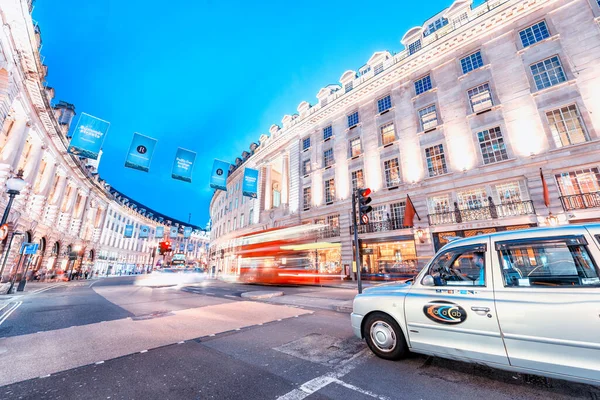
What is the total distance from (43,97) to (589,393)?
33.1 meters

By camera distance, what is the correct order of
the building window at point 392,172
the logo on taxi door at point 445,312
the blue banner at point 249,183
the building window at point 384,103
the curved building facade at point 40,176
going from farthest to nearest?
the blue banner at point 249,183 < the building window at point 384,103 < the building window at point 392,172 < the curved building facade at point 40,176 < the logo on taxi door at point 445,312

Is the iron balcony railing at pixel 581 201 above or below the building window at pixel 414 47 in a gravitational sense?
below

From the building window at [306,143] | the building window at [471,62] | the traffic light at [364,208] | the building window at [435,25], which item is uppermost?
the building window at [435,25]

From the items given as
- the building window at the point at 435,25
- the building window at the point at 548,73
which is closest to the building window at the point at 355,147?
the building window at the point at 435,25

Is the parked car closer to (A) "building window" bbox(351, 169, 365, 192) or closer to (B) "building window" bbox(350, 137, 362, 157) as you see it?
(A) "building window" bbox(351, 169, 365, 192)

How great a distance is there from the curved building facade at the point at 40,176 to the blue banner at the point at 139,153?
4.99 meters

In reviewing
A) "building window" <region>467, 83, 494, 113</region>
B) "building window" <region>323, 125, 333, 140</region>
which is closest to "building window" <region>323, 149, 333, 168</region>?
"building window" <region>323, 125, 333, 140</region>

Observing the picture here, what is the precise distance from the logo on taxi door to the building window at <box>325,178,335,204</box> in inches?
824

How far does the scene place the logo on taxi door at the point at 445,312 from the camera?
322 centimetres

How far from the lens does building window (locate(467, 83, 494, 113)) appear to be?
17.2 meters

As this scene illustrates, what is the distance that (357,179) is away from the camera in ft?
75.3

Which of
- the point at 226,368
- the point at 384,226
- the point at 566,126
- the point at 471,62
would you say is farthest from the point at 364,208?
the point at 471,62

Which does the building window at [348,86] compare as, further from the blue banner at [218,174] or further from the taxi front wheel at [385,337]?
the taxi front wheel at [385,337]

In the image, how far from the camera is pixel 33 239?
24062mm
